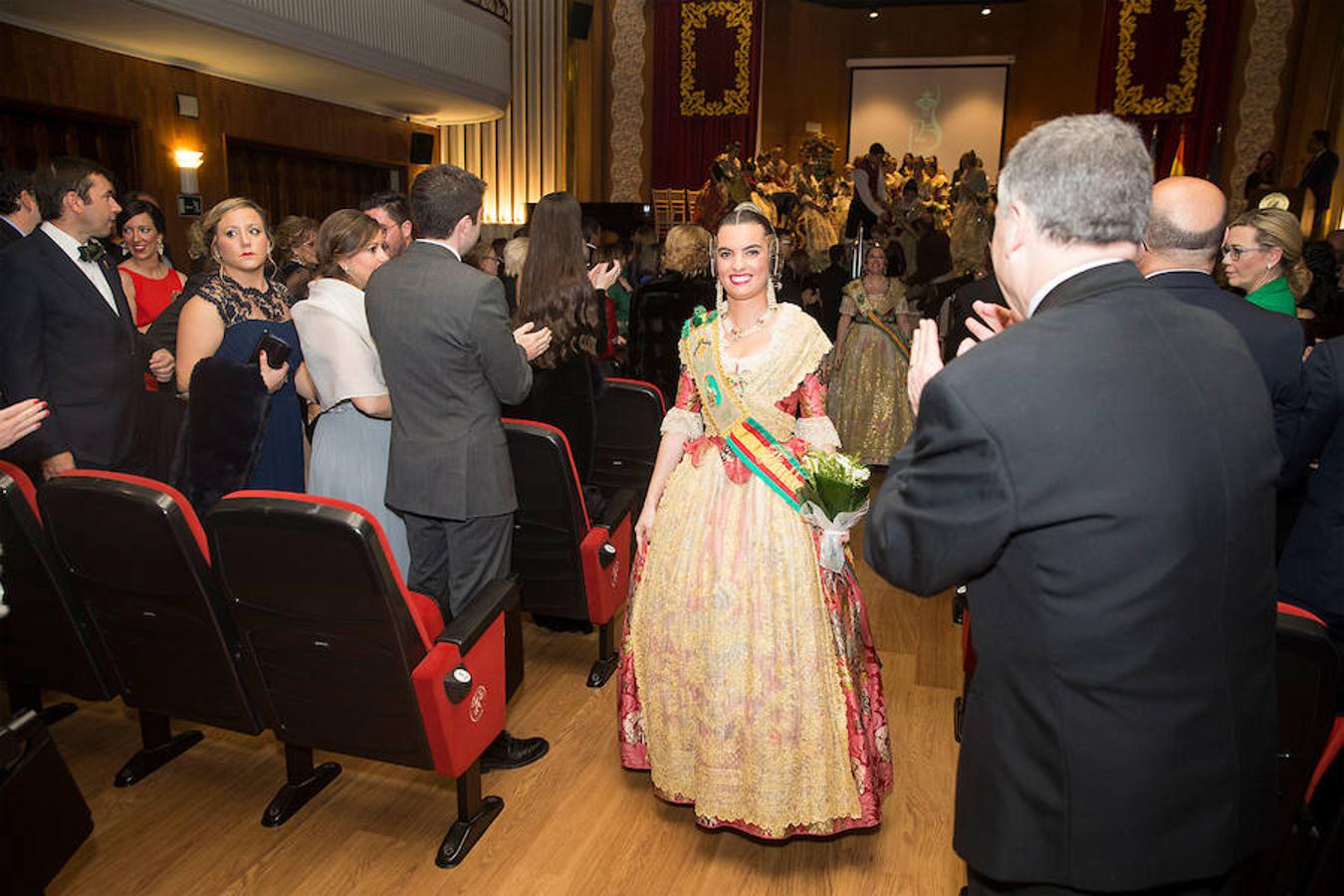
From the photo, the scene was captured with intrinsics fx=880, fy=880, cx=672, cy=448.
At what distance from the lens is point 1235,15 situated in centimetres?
1038

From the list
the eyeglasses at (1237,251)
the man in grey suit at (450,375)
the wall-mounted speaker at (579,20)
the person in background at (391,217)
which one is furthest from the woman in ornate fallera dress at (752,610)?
the wall-mounted speaker at (579,20)

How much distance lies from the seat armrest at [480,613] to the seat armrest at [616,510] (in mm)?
652

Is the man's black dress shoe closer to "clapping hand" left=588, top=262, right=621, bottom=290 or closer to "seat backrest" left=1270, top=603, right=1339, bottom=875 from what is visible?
"clapping hand" left=588, top=262, right=621, bottom=290

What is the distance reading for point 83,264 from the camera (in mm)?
2754

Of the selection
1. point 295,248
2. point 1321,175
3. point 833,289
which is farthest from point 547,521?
point 1321,175

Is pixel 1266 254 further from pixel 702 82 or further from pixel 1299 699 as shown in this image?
pixel 702 82

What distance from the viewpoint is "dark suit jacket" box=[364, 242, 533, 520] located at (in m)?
2.20

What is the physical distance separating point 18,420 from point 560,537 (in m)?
1.42

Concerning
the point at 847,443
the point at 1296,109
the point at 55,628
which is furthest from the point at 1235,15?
the point at 55,628

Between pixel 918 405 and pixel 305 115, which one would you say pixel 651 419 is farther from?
pixel 305 115

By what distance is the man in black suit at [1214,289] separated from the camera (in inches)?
81.4

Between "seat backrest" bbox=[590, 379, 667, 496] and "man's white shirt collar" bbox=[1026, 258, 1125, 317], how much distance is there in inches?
89.2

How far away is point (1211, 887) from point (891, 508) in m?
0.69

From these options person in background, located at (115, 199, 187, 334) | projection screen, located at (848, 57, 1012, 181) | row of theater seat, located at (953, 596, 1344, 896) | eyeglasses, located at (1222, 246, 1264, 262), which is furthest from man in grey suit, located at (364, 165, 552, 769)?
projection screen, located at (848, 57, 1012, 181)
